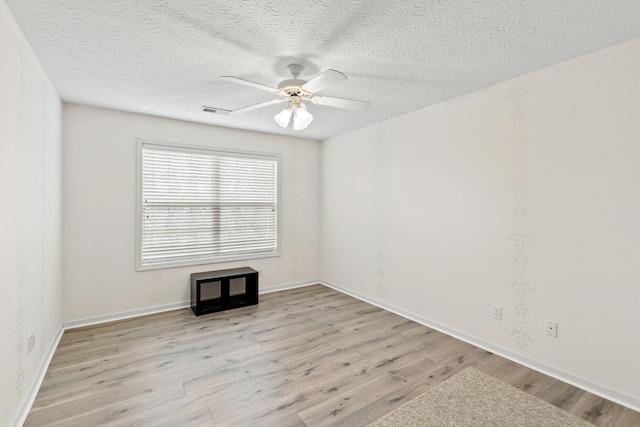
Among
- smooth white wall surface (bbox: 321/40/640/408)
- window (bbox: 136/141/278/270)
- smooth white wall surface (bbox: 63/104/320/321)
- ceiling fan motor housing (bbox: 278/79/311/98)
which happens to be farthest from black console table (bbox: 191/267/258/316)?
ceiling fan motor housing (bbox: 278/79/311/98)

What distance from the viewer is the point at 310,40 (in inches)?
80.1

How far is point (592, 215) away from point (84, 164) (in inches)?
188

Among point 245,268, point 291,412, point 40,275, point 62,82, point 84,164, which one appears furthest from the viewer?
point 245,268

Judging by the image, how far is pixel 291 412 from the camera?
2.05 meters

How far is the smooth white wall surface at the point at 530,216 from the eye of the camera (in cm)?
213

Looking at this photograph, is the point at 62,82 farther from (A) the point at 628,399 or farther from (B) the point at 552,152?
(A) the point at 628,399

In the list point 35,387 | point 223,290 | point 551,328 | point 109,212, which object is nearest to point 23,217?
point 35,387

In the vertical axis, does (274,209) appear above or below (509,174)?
below

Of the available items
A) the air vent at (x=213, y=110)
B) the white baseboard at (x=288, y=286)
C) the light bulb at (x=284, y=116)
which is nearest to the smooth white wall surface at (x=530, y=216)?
the white baseboard at (x=288, y=286)

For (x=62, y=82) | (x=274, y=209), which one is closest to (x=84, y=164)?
(x=62, y=82)

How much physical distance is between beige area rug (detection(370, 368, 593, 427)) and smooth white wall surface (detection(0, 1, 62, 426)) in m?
2.24

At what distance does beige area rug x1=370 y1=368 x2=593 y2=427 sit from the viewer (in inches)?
76.5

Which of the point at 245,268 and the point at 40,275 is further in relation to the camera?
the point at 245,268

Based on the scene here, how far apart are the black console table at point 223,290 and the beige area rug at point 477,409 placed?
2575 mm
